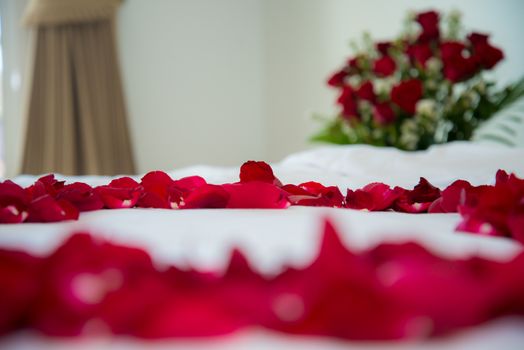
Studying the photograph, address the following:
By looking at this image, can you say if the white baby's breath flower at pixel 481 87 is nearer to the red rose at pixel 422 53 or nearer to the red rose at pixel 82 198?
the red rose at pixel 422 53

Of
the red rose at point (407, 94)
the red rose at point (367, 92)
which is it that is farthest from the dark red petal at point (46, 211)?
the red rose at point (367, 92)

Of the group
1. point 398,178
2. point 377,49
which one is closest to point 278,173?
point 398,178

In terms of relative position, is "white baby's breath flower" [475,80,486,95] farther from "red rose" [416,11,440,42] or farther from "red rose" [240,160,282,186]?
"red rose" [240,160,282,186]

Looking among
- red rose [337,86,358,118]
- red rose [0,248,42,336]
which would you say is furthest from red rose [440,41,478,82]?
red rose [0,248,42,336]

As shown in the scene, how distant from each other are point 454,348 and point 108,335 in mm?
220

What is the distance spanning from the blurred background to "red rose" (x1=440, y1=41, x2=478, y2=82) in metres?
1.46

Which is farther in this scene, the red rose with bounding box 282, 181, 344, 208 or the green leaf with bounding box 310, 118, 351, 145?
the green leaf with bounding box 310, 118, 351, 145

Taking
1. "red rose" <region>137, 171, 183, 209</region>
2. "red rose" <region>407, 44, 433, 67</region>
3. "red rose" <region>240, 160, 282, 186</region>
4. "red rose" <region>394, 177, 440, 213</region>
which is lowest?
"red rose" <region>394, 177, 440, 213</region>

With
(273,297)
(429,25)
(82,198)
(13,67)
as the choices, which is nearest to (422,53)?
(429,25)

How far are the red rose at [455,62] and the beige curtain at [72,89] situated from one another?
237cm

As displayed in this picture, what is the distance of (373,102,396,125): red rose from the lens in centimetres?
189

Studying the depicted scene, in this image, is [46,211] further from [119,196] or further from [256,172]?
[256,172]

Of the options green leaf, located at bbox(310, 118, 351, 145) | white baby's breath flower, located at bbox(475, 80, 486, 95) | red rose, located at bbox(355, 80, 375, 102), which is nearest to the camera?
white baby's breath flower, located at bbox(475, 80, 486, 95)

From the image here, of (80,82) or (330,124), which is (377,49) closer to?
(330,124)
